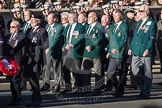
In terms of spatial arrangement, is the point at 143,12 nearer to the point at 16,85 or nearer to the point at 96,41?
the point at 96,41

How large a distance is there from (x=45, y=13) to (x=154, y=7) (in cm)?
507

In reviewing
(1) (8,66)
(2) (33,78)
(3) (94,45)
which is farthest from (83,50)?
(1) (8,66)

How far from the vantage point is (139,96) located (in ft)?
43.1

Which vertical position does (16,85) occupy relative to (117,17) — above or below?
below

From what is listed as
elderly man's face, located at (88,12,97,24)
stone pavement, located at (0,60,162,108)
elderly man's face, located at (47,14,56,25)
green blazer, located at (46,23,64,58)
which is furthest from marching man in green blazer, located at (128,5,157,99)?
elderly man's face, located at (47,14,56,25)

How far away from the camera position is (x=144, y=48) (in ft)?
42.0

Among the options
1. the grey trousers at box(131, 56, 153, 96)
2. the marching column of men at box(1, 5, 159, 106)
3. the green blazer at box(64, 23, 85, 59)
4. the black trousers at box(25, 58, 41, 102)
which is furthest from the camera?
the green blazer at box(64, 23, 85, 59)

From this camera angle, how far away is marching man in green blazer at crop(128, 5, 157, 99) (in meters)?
12.8

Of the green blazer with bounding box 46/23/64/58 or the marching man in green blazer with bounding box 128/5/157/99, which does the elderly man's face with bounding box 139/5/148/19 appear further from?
the green blazer with bounding box 46/23/64/58

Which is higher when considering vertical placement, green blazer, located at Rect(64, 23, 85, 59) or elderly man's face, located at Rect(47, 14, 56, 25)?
elderly man's face, located at Rect(47, 14, 56, 25)

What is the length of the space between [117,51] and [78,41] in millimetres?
1108

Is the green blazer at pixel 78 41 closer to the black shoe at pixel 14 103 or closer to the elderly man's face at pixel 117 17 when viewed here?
the elderly man's face at pixel 117 17

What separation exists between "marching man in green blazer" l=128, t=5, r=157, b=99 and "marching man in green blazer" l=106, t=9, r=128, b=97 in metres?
0.24

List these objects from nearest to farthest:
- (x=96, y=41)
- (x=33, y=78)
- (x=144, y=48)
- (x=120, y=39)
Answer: (x=33, y=78) → (x=144, y=48) → (x=120, y=39) → (x=96, y=41)
